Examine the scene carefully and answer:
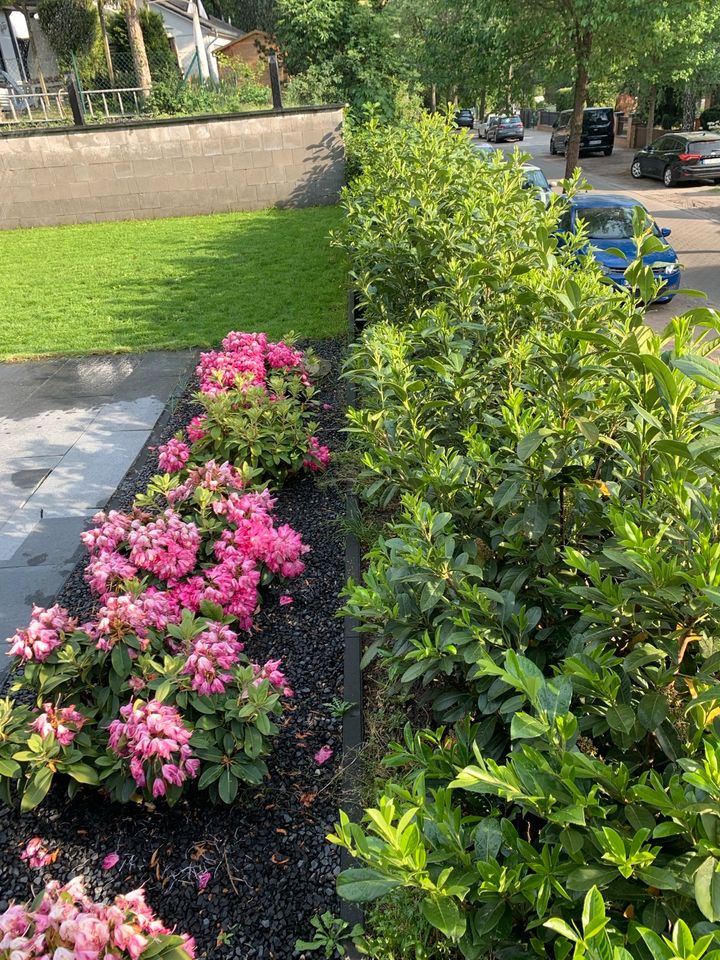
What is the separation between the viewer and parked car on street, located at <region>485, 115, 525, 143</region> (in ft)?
136

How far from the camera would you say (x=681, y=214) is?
17594 millimetres

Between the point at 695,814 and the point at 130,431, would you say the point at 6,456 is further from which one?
the point at 695,814

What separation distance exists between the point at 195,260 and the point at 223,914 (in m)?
12.0

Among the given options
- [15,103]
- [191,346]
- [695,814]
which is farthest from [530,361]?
[15,103]

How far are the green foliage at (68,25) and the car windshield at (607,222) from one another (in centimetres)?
3082

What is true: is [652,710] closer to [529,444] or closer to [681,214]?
[529,444]

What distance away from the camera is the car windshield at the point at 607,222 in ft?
35.3

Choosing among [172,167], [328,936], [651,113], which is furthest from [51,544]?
[651,113]

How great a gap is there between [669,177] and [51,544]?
23.2m

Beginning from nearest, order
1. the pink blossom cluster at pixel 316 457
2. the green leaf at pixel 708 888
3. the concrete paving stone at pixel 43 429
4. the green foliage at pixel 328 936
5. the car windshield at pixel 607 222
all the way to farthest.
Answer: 1. the green leaf at pixel 708 888
2. the green foliage at pixel 328 936
3. the pink blossom cluster at pixel 316 457
4. the concrete paving stone at pixel 43 429
5. the car windshield at pixel 607 222

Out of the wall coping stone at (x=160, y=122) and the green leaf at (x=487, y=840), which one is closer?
the green leaf at (x=487, y=840)

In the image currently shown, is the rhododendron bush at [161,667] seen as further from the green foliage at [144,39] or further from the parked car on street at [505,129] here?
the parked car on street at [505,129]

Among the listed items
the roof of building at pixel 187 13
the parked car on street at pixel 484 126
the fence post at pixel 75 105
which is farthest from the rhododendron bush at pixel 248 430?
the roof of building at pixel 187 13

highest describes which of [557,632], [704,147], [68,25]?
[68,25]
